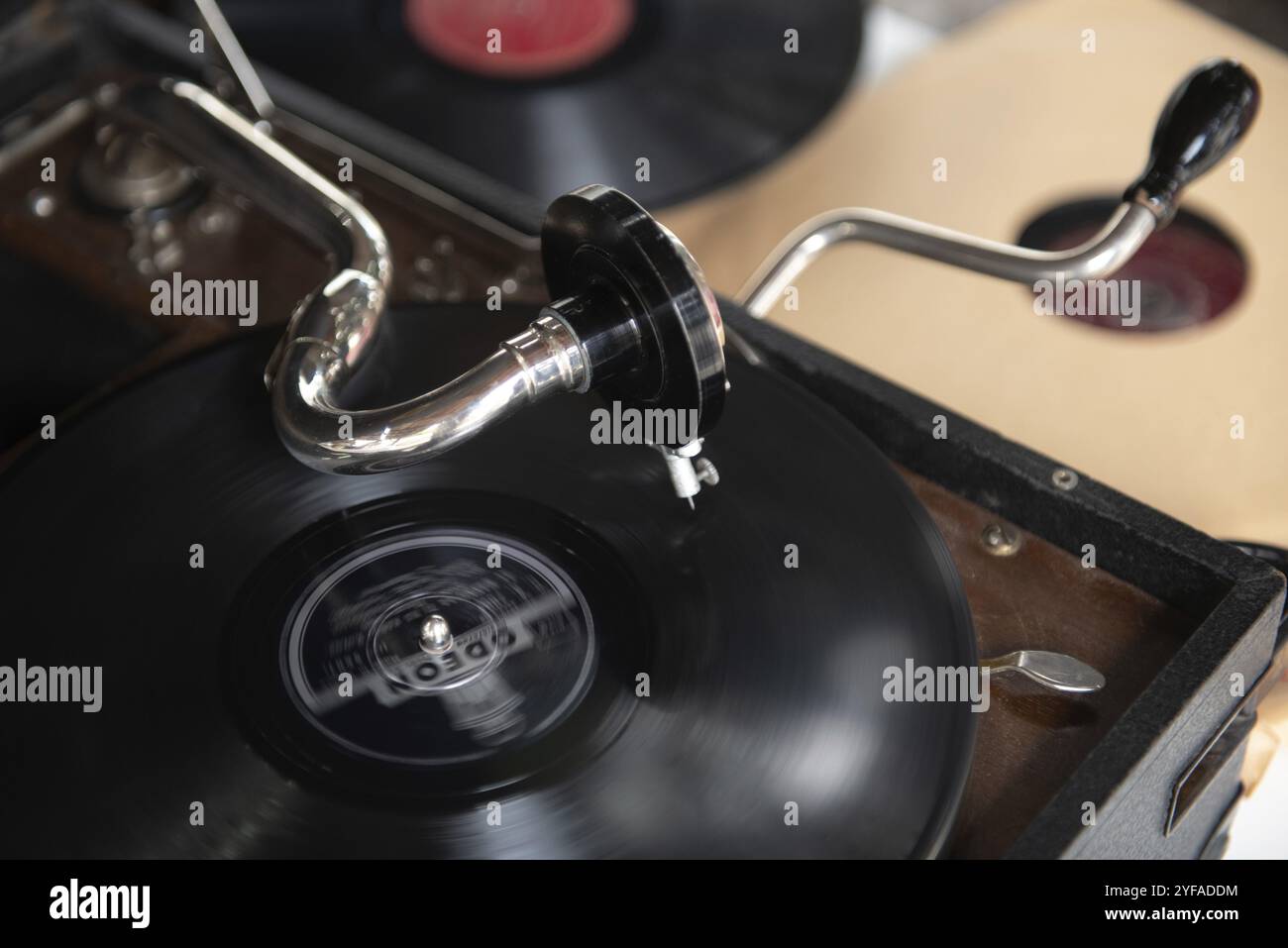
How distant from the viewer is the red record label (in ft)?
5.06

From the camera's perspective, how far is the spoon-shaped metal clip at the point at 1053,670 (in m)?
0.78

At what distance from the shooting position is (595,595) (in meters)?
0.77

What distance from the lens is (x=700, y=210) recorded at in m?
1.61

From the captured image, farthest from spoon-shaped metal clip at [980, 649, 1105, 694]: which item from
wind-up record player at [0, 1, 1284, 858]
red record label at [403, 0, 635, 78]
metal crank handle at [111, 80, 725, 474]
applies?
red record label at [403, 0, 635, 78]

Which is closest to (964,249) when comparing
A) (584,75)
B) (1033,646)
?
(1033,646)

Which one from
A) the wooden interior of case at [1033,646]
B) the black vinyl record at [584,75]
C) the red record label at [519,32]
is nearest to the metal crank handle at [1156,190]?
the wooden interior of case at [1033,646]

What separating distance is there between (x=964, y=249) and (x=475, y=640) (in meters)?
0.40

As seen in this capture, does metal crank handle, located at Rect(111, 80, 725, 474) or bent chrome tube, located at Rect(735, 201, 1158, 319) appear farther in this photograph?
bent chrome tube, located at Rect(735, 201, 1158, 319)

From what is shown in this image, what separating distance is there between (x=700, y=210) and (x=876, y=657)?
961 mm

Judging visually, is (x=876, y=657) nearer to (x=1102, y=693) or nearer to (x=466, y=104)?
(x=1102, y=693)

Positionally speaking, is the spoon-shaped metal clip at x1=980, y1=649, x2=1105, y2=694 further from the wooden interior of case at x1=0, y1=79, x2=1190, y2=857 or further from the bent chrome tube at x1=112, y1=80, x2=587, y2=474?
the bent chrome tube at x1=112, y1=80, x2=587, y2=474

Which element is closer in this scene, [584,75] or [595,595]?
[595,595]

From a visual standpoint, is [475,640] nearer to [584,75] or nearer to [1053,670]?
[1053,670]

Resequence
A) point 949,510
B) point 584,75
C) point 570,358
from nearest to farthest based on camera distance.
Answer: point 570,358
point 949,510
point 584,75
